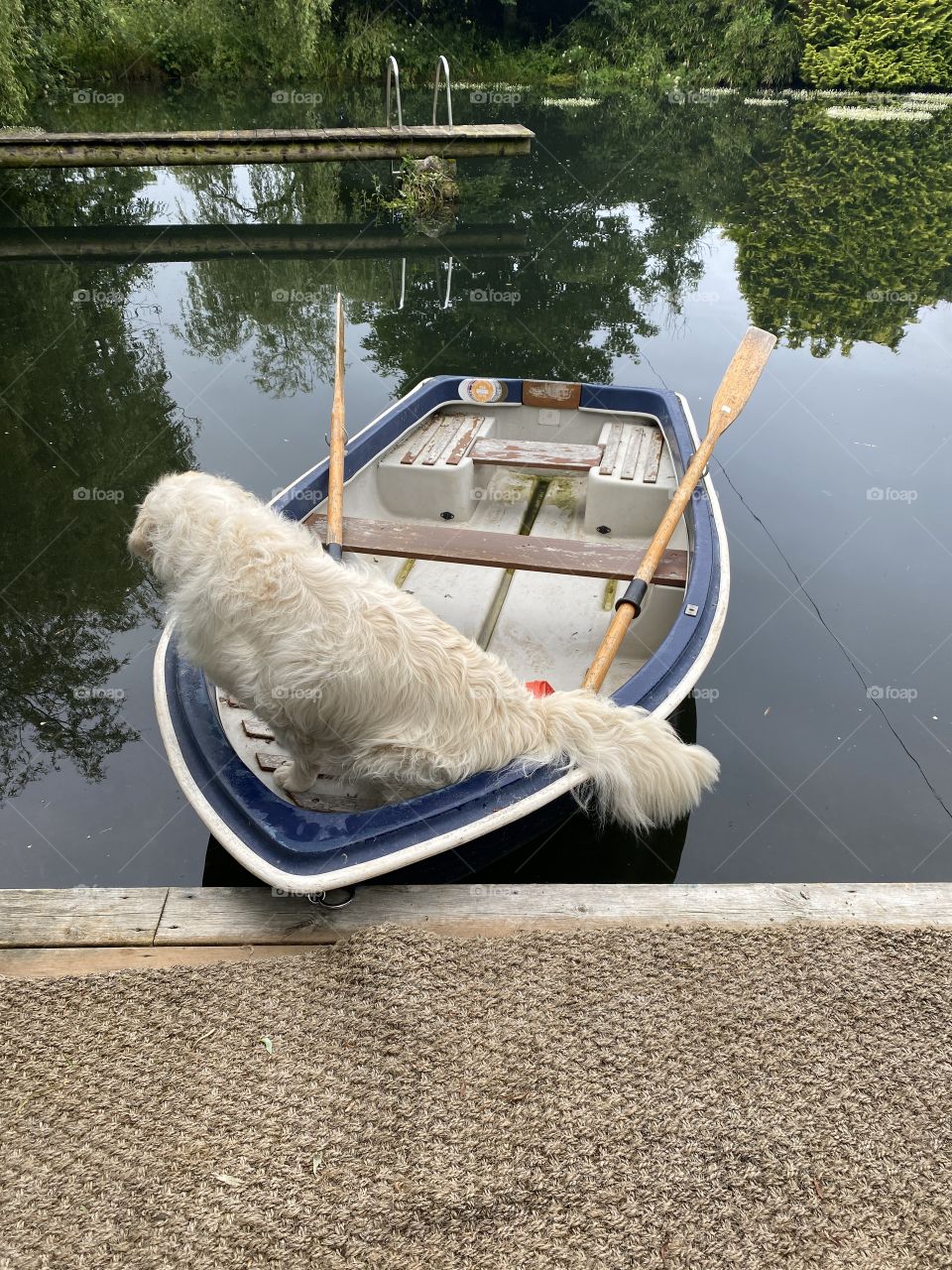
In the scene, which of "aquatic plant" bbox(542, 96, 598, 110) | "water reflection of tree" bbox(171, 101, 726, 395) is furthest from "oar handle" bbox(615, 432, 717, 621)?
"aquatic plant" bbox(542, 96, 598, 110)

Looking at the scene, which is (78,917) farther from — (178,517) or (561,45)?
(561,45)

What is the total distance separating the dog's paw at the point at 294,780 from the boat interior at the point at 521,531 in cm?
6

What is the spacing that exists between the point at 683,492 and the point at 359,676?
2.51 metres

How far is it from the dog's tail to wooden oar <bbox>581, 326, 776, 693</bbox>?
391 millimetres

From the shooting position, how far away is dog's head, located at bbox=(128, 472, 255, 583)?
114 inches

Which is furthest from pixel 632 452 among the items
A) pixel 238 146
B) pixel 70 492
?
pixel 238 146

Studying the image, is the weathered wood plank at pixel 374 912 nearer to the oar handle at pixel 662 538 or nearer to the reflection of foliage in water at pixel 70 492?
the oar handle at pixel 662 538

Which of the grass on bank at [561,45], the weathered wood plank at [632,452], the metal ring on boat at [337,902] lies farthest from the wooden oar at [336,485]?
the grass on bank at [561,45]

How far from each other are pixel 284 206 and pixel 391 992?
15370mm

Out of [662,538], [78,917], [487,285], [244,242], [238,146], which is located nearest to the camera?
[78,917]

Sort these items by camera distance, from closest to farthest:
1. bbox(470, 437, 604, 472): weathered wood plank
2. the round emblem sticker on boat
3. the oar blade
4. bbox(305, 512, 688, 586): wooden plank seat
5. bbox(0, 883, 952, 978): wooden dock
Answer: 1. bbox(0, 883, 952, 978): wooden dock
2. bbox(305, 512, 688, 586): wooden plank seat
3. the oar blade
4. bbox(470, 437, 604, 472): weathered wood plank
5. the round emblem sticker on boat

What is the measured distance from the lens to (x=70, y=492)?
22.7 ft

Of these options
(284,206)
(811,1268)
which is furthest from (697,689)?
(284,206)

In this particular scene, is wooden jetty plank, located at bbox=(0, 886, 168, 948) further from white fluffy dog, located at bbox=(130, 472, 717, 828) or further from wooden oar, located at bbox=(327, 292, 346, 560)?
wooden oar, located at bbox=(327, 292, 346, 560)
